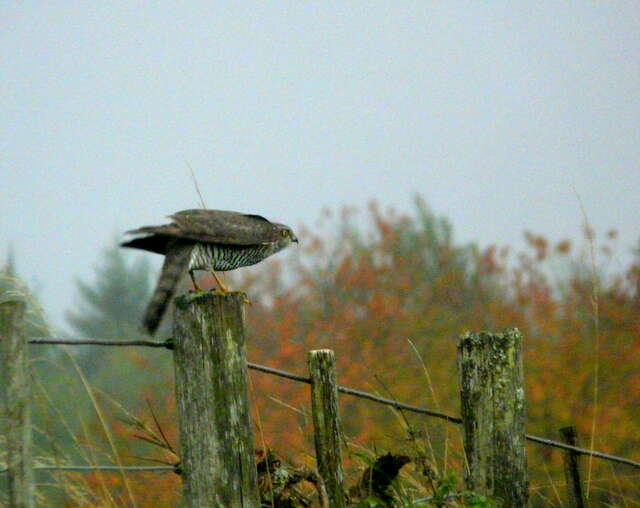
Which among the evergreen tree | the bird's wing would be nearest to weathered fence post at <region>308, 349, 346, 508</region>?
the bird's wing

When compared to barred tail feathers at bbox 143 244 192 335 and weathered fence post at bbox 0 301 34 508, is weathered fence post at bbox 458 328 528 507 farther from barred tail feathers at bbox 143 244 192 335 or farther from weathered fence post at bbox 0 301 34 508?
weathered fence post at bbox 0 301 34 508

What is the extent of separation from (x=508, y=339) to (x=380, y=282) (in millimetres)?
18588

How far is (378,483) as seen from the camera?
11.6 ft

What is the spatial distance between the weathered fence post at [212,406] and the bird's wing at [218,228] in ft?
3.02

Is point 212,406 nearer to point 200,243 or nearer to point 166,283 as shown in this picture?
point 166,283

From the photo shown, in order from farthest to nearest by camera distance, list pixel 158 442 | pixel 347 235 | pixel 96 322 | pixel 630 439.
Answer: pixel 96 322 < pixel 347 235 < pixel 630 439 < pixel 158 442

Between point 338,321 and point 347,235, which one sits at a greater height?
point 347,235

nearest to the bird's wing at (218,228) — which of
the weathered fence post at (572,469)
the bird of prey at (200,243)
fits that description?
the bird of prey at (200,243)

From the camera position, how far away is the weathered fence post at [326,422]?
3.24m

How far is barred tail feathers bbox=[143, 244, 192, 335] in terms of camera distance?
141 inches

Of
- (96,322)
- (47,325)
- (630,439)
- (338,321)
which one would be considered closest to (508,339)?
(47,325)

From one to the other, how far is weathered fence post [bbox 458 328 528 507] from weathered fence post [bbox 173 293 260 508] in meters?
1.03

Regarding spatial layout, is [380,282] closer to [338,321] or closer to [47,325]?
[338,321]

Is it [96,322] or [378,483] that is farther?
[96,322]
